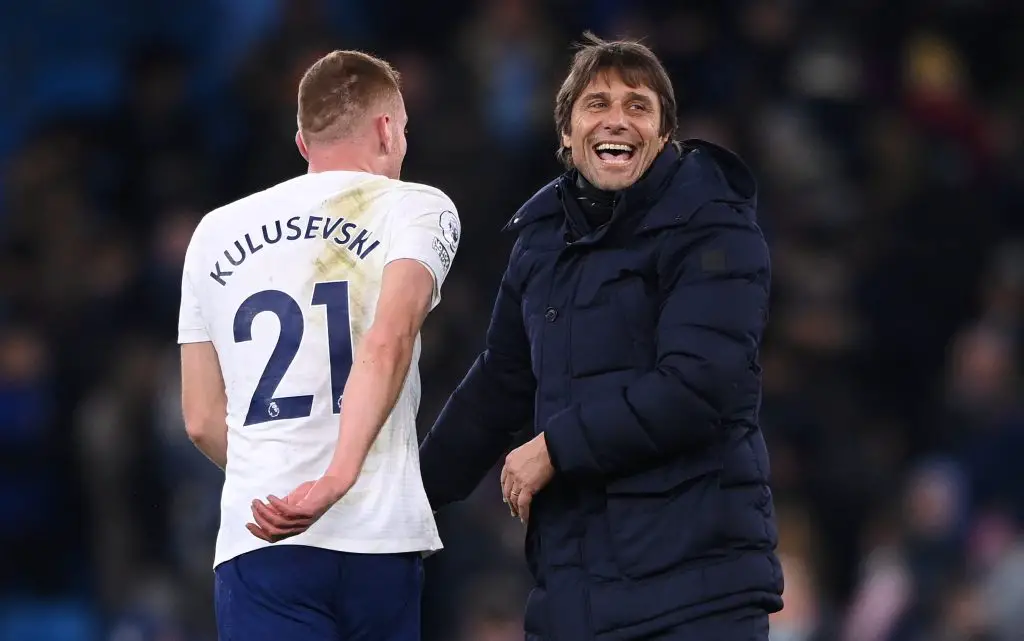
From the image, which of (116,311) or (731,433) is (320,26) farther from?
(731,433)

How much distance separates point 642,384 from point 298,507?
778 mm

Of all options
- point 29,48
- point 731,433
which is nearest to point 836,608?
point 731,433

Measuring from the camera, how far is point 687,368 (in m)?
3.94

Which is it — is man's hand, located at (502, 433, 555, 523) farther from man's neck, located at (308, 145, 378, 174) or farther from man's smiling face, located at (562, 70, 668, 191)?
man's neck, located at (308, 145, 378, 174)

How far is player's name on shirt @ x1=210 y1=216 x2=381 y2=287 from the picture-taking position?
4046 millimetres

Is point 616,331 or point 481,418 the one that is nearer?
point 616,331

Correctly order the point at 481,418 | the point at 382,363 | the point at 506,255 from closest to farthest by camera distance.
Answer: the point at 382,363
the point at 481,418
the point at 506,255

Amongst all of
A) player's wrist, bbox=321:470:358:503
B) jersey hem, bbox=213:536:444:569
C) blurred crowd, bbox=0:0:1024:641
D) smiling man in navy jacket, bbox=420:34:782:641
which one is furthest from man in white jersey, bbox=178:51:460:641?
blurred crowd, bbox=0:0:1024:641

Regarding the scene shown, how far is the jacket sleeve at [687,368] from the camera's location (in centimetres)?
394

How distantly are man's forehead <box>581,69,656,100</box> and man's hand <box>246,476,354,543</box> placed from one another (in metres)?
1.09

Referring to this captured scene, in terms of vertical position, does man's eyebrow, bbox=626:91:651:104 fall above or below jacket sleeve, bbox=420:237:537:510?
above

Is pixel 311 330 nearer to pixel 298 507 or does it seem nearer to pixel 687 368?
pixel 298 507

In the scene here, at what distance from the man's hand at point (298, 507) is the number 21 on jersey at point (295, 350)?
260mm

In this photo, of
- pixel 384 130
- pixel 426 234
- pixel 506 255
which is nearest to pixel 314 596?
pixel 426 234
